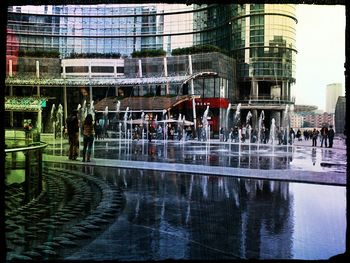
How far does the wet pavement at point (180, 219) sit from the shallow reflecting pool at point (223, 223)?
0.03 feet

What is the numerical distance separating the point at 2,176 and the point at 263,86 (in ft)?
206

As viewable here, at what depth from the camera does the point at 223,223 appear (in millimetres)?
→ 5617

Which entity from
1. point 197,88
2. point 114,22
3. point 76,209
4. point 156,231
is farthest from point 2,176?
A: point 114,22

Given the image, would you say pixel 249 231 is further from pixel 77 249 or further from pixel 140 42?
pixel 140 42

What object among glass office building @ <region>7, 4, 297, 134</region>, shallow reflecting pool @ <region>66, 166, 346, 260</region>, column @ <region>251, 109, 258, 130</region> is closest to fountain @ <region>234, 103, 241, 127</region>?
glass office building @ <region>7, 4, 297, 134</region>

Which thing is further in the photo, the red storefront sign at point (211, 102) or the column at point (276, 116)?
the column at point (276, 116)

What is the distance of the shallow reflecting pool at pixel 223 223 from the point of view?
4.32m

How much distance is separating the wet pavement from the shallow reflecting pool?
1 cm

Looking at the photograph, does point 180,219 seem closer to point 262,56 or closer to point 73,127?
point 73,127

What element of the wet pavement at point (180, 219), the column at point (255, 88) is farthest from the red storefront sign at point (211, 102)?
the wet pavement at point (180, 219)

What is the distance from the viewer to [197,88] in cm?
5450

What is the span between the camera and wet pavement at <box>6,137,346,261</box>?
4336 mm

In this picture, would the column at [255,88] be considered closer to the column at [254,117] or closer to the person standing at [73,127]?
the column at [254,117]

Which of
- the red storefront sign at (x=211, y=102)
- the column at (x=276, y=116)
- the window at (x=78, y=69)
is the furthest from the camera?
the column at (x=276, y=116)
